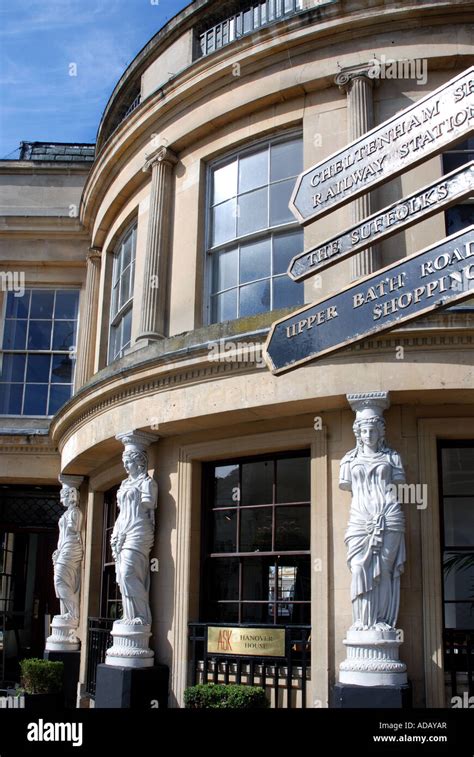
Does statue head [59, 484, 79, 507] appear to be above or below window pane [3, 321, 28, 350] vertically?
below

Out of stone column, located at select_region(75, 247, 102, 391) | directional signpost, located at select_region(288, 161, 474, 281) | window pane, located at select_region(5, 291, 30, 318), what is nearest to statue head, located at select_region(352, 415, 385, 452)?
directional signpost, located at select_region(288, 161, 474, 281)

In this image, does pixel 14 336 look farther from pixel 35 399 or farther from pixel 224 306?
pixel 224 306

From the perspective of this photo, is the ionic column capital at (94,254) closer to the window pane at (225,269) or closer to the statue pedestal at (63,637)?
the window pane at (225,269)

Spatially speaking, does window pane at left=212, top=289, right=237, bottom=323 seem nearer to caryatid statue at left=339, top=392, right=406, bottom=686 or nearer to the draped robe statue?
the draped robe statue

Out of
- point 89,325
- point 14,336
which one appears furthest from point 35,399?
point 89,325

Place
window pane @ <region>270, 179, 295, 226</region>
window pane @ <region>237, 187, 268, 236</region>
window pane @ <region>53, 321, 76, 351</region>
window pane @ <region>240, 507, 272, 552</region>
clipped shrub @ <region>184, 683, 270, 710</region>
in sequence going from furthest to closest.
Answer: window pane @ <region>53, 321, 76, 351</region>, window pane @ <region>237, 187, 268, 236</region>, window pane @ <region>270, 179, 295, 226</region>, window pane @ <region>240, 507, 272, 552</region>, clipped shrub @ <region>184, 683, 270, 710</region>

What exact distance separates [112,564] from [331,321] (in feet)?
28.2

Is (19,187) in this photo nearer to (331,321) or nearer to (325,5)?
(325,5)

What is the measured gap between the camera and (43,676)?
1215cm

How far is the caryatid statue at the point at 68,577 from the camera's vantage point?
13.3 m

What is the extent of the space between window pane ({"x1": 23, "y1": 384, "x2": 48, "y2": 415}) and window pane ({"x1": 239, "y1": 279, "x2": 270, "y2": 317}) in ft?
23.0

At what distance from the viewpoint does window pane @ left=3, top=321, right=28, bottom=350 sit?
1677 cm

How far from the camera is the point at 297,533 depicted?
9.84 m

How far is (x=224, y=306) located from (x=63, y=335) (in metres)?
6.59
